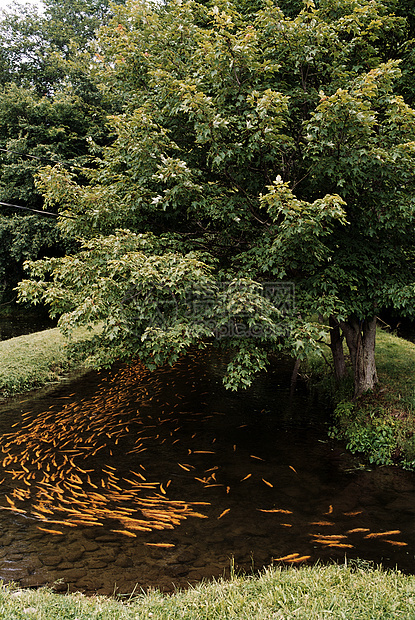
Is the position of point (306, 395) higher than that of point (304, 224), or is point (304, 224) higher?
point (304, 224)

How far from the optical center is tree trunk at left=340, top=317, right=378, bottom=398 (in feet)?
28.5

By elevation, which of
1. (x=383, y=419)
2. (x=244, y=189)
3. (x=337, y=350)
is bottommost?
(x=383, y=419)

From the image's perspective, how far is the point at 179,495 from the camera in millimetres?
6117

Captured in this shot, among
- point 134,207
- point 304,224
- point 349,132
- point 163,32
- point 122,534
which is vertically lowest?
point 122,534

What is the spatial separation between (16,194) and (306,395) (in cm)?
1644

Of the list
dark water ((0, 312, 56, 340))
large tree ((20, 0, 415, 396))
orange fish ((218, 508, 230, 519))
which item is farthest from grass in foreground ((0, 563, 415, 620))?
dark water ((0, 312, 56, 340))

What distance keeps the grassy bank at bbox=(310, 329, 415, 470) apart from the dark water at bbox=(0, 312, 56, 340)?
1550 cm

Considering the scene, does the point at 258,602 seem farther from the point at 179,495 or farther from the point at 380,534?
the point at 179,495

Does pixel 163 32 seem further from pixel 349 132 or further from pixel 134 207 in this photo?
pixel 349 132

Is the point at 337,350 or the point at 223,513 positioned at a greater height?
the point at 337,350

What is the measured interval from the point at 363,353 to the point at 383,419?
4.88ft

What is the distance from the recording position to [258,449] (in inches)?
303

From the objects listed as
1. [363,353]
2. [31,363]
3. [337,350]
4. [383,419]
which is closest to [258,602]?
[383,419]

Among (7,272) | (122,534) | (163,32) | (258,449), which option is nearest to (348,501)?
(258,449)
